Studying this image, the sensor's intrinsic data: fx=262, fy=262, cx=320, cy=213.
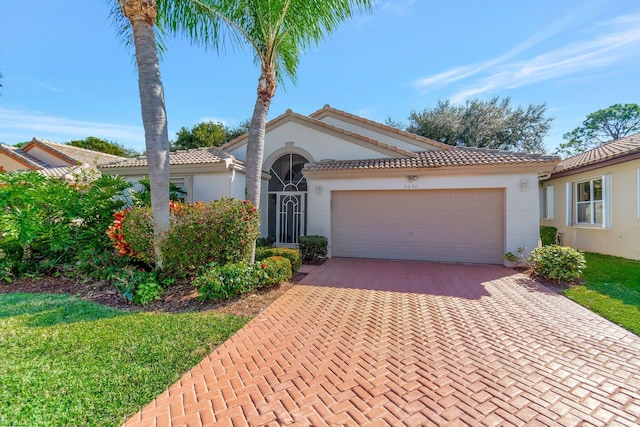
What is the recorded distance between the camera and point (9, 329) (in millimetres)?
5113

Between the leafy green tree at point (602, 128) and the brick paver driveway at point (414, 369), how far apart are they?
137 feet

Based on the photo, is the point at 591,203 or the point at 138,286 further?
the point at 591,203

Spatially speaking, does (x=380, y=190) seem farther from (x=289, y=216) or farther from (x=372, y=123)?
(x=372, y=123)

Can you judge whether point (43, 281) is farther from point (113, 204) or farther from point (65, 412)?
point (65, 412)

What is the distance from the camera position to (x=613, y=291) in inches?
290

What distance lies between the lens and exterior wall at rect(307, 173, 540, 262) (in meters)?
10.4

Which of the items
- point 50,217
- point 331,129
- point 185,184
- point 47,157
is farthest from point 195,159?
point 47,157

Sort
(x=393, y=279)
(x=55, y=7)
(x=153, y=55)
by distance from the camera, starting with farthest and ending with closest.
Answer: (x=393, y=279), (x=55, y=7), (x=153, y=55)

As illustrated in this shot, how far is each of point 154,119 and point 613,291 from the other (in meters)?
13.5

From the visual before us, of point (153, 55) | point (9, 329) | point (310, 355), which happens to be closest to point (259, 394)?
point (310, 355)

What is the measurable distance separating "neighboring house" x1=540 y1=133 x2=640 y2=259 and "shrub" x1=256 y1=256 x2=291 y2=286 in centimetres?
1378

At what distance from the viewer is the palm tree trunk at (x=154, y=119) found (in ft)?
22.7

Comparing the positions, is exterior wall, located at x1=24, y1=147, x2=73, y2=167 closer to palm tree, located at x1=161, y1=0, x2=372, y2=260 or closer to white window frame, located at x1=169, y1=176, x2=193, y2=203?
white window frame, located at x1=169, y1=176, x2=193, y2=203

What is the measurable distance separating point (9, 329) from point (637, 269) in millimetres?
17801
